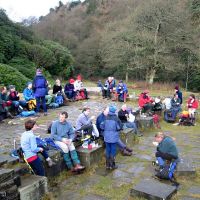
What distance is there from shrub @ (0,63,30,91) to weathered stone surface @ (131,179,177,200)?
1464 centimetres

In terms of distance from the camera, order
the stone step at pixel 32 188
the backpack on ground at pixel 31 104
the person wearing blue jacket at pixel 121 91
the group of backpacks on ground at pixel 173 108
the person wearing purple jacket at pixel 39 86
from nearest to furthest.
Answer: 1. the stone step at pixel 32 188
2. the person wearing purple jacket at pixel 39 86
3. the backpack on ground at pixel 31 104
4. the group of backpacks on ground at pixel 173 108
5. the person wearing blue jacket at pixel 121 91

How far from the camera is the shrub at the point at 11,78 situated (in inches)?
782

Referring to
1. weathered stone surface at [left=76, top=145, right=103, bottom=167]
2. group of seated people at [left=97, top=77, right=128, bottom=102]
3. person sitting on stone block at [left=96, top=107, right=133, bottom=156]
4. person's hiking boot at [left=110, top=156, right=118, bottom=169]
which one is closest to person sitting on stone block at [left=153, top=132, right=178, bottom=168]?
person's hiking boot at [left=110, top=156, right=118, bottom=169]

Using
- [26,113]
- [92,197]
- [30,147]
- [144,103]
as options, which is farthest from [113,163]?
[144,103]

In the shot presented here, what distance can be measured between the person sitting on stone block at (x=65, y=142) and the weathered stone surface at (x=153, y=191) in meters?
1.82

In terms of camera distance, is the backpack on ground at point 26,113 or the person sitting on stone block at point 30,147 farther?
the backpack on ground at point 26,113

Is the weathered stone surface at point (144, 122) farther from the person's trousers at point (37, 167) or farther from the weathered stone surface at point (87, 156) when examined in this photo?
the person's trousers at point (37, 167)

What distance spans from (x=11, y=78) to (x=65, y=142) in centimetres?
1316

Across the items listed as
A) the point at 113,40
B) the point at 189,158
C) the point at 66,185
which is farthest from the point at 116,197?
the point at 113,40

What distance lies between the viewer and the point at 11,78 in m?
20.2

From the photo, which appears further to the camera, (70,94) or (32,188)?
(70,94)

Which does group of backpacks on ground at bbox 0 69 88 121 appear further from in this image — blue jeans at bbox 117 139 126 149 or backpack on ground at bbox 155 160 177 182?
backpack on ground at bbox 155 160 177 182

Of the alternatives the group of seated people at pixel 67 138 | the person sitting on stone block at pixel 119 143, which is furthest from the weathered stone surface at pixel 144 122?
the group of seated people at pixel 67 138

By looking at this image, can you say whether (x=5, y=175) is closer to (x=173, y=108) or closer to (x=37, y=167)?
(x=37, y=167)
